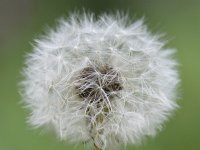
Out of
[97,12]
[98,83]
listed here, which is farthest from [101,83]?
[97,12]

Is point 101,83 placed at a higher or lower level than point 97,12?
lower

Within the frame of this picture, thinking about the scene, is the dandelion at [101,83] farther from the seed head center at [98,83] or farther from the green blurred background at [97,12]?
the green blurred background at [97,12]

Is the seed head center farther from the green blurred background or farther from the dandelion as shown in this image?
the green blurred background

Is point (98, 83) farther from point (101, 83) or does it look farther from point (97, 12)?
point (97, 12)

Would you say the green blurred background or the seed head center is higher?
the green blurred background

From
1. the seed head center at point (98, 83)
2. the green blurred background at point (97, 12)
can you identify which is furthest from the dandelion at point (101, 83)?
the green blurred background at point (97, 12)

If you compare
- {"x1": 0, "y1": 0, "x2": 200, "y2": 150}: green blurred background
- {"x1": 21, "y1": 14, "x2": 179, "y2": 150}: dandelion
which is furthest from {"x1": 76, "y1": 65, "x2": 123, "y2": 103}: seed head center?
{"x1": 0, "y1": 0, "x2": 200, "y2": 150}: green blurred background
